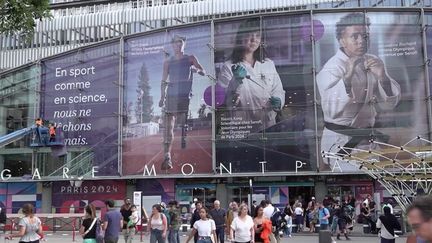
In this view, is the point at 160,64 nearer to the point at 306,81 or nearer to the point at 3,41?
the point at 306,81

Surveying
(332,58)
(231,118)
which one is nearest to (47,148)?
(231,118)

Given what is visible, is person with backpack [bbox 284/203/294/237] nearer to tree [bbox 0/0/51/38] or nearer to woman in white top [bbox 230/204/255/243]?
woman in white top [bbox 230/204/255/243]

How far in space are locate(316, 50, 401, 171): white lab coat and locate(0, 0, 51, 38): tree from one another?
24209mm

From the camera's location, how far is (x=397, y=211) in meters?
27.1

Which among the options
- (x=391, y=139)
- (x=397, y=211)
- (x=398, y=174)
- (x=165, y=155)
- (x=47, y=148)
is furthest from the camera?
(x=47, y=148)

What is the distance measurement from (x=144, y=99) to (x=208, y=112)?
4494 mm

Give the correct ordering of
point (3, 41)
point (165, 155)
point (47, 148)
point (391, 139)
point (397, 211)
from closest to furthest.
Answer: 1. point (397, 211)
2. point (391, 139)
3. point (165, 155)
4. point (47, 148)
5. point (3, 41)

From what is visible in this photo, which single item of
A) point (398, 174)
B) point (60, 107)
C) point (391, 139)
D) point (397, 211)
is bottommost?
point (397, 211)

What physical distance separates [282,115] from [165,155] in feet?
25.0

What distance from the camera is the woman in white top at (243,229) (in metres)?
11.7

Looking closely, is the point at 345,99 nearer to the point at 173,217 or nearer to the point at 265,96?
the point at 265,96

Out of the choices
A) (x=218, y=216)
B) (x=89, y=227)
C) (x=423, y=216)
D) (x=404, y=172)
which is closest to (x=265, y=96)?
(x=404, y=172)

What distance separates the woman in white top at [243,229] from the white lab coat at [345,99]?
2178cm

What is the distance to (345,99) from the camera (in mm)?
33688
